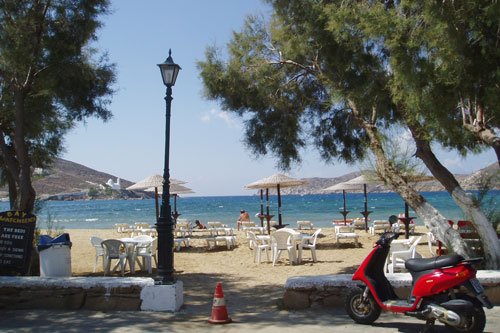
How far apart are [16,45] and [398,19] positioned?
19.5ft

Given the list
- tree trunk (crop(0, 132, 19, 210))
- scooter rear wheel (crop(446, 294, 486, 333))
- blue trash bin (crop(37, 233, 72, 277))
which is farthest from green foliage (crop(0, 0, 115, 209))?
scooter rear wheel (crop(446, 294, 486, 333))

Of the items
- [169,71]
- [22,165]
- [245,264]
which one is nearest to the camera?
[169,71]

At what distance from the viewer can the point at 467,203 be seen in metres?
6.13

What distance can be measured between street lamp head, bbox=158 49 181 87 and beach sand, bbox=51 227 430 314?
119 inches

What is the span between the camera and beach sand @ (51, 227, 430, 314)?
663 centimetres

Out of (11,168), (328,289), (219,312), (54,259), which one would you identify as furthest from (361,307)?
(11,168)

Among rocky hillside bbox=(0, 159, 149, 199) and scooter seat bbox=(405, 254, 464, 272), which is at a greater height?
rocky hillside bbox=(0, 159, 149, 199)

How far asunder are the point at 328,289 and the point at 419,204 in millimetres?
2060

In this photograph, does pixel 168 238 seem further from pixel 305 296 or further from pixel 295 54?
pixel 295 54

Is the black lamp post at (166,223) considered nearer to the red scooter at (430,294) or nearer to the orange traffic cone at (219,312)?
the orange traffic cone at (219,312)

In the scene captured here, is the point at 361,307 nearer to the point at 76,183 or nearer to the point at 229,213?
the point at 229,213

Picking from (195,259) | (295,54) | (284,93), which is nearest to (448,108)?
(295,54)

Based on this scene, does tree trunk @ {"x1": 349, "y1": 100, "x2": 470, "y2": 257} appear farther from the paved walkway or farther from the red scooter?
the red scooter

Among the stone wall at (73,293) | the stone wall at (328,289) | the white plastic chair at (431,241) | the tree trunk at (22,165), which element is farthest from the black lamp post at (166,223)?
the white plastic chair at (431,241)
